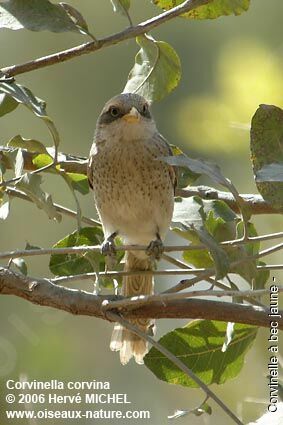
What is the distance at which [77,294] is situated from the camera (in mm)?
2793

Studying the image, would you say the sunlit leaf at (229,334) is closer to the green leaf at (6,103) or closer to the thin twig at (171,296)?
the thin twig at (171,296)

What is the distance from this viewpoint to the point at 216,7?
3.08 meters

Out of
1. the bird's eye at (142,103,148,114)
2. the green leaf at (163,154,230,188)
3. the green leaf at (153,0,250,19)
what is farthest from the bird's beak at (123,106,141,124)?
the green leaf at (163,154,230,188)

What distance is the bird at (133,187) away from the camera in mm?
4035

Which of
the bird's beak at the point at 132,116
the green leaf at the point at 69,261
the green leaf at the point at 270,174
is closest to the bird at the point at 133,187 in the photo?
the bird's beak at the point at 132,116

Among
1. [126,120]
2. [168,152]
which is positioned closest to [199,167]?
[168,152]

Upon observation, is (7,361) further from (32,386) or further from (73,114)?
(73,114)

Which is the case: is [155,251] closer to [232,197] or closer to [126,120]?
[232,197]

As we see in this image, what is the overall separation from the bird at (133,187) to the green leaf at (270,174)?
1.60 meters

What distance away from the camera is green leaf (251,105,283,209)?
2477mm

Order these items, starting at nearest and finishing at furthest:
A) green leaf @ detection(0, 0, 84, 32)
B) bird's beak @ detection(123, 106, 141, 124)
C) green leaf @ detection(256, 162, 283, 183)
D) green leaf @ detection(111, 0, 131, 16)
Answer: green leaf @ detection(256, 162, 283, 183) < green leaf @ detection(0, 0, 84, 32) < green leaf @ detection(111, 0, 131, 16) < bird's beak @ detection(123, 106, 141, 124)

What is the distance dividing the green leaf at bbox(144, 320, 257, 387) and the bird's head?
126cm

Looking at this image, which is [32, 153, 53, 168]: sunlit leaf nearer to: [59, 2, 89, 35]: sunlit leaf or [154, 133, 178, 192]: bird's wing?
[59, 2, 89, 35]: sunlit leaf

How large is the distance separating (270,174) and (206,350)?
1092 millimetres
